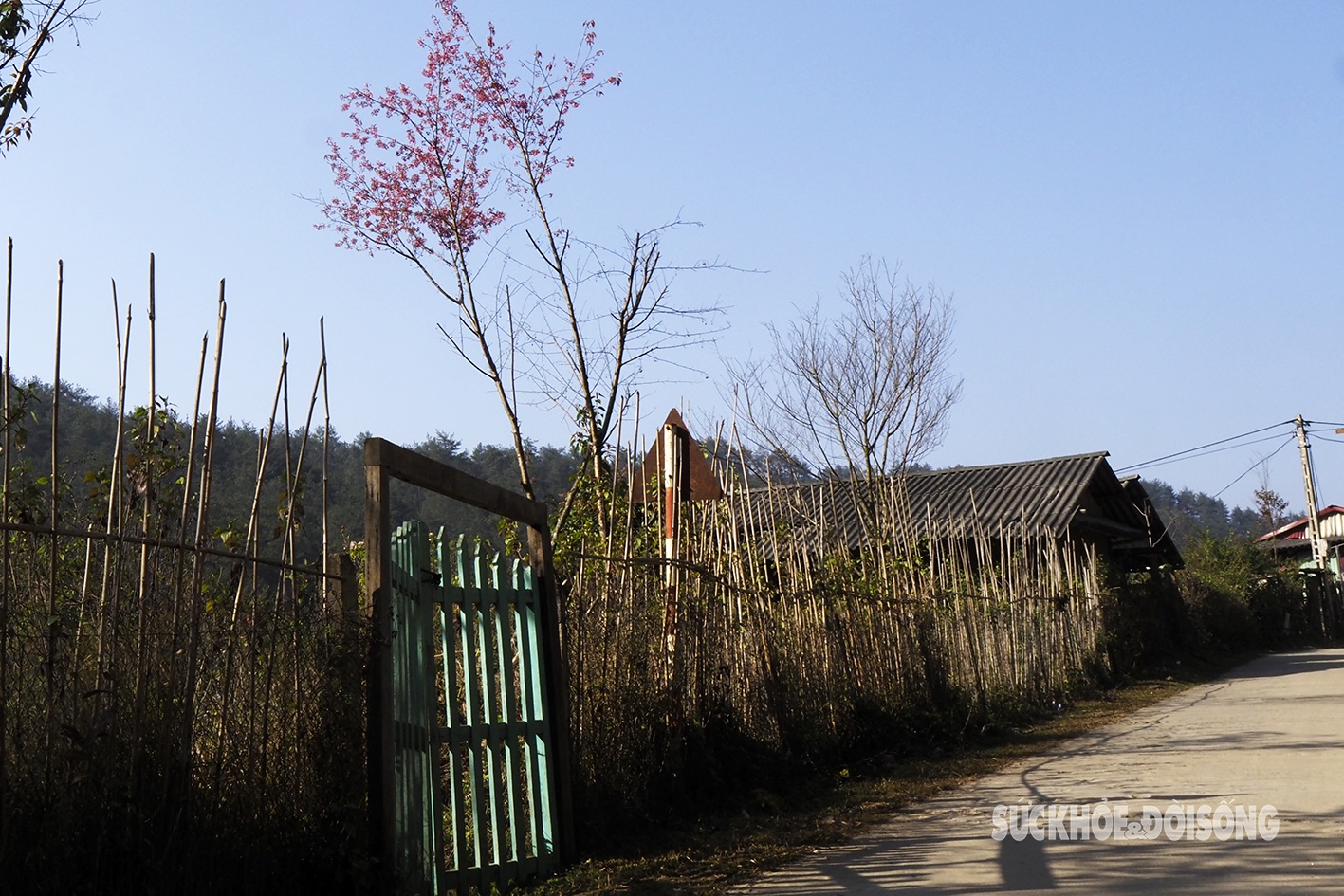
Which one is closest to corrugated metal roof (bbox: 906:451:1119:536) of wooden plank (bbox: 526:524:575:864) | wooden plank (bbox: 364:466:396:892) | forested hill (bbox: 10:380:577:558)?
forested hill (bbox: 10:380:577:558)

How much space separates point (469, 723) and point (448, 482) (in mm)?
942

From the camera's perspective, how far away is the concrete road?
4039 millimetres

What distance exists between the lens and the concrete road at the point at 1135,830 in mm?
4039

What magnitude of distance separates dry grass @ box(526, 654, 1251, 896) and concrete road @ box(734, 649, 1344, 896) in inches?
6.4

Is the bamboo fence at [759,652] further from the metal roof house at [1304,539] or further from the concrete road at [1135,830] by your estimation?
the metal roof house at [1304,539]

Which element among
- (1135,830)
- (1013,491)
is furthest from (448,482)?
(1013,491)

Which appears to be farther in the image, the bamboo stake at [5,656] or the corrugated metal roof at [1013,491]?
the corrugated metal roof at [1013,491]

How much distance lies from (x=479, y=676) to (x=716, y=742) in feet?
6.89

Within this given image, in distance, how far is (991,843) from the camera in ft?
15.5

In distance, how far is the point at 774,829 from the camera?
5.45m

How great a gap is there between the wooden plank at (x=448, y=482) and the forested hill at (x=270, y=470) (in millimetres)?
359

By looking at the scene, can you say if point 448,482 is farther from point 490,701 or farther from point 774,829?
point 774,829

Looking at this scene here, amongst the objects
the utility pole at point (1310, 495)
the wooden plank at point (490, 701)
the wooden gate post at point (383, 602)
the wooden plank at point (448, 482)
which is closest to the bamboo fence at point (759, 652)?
the wooden plank at point (448, 482)

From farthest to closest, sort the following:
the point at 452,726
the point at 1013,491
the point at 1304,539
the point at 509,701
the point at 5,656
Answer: the point at 1304,539, the point at 1013,491, the point at 509,701, the point at 452,726, the point at 5,656
